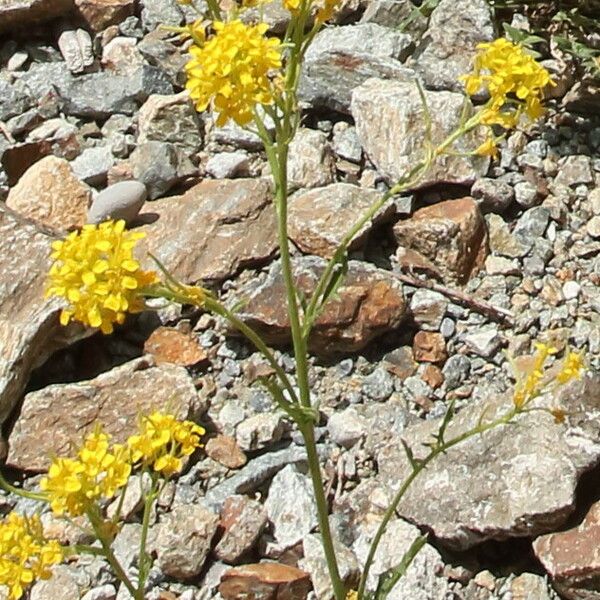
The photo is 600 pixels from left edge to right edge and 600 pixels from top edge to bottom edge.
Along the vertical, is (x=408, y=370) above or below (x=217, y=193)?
below

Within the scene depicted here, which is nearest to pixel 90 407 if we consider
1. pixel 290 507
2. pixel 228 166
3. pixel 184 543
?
pixel 184 543

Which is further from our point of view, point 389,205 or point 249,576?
point 389,205

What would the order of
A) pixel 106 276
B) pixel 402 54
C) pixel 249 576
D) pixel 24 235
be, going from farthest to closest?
pixel 402 54, pixel 24 235, pixel 249 576, pixel 106 276

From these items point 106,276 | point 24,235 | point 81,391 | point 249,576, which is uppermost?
point 106,276

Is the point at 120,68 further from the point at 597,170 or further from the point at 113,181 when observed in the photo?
the point at 597,170

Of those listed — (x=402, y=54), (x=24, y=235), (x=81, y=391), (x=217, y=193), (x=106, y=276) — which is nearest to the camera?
(x=106, y=276)

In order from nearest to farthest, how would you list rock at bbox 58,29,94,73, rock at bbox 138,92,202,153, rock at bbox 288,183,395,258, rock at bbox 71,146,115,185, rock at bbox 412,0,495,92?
1. rock at bbox 288,183,395,258
2. rock at bbox 71,146,115,185
3. rock at bbox 138,92,202,153
4. rock at bbox 412,0,495,92
5. rock at bbox 58,29,94,73

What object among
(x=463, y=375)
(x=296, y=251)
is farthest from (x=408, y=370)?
(x=296, y=251)

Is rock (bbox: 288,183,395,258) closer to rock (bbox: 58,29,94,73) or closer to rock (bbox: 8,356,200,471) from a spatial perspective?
rock (bbox: 8,356,200,471)

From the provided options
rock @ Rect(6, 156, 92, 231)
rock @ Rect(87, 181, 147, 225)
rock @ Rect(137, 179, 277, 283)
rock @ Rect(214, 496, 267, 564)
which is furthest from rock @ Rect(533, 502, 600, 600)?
rock @ Rect(6, 156, 92, 231)
